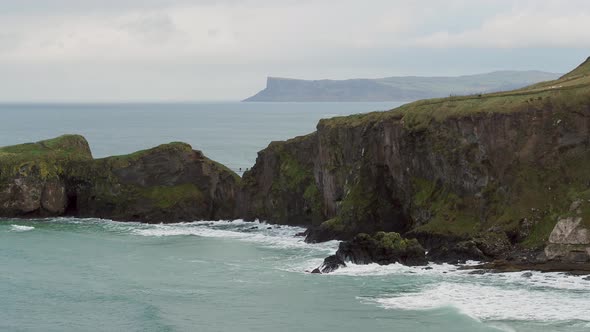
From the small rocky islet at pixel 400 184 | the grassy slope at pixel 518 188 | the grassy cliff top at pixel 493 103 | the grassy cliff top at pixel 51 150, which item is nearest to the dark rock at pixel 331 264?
the small rocky islet at pixel 400 184

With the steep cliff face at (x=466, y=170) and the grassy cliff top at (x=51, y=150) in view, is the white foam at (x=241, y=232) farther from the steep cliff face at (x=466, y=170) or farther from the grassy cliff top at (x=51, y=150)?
the grassy cliff top at (x=51, y=150)

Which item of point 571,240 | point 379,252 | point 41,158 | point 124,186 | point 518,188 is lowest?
point 379,252

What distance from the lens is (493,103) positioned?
2958 inches

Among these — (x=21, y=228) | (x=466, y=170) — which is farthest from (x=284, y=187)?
(x=21, y=228)

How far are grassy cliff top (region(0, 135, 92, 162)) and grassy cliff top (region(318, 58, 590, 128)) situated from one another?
3677 cm

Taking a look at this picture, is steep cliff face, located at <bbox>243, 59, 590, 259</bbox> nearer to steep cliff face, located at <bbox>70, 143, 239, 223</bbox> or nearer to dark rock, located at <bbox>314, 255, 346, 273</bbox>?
dark rock, located at <bbox>314, 255, 346, 273</bbox>

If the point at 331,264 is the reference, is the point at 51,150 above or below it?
above

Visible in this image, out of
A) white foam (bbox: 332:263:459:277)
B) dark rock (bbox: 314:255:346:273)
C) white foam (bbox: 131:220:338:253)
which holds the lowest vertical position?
white foam (bbox: 131:220:338:253)

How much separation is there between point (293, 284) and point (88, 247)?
1035 inches

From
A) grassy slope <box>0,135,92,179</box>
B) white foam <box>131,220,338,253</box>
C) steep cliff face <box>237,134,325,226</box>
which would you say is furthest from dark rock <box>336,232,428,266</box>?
grassy slope <box>0,135,92,179</box>

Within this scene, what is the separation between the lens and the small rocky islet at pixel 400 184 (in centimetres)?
6762

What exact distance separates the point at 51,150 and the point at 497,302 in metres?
65.7

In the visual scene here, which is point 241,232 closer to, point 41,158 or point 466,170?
point 466,170

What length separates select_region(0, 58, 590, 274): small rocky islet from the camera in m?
67.6
